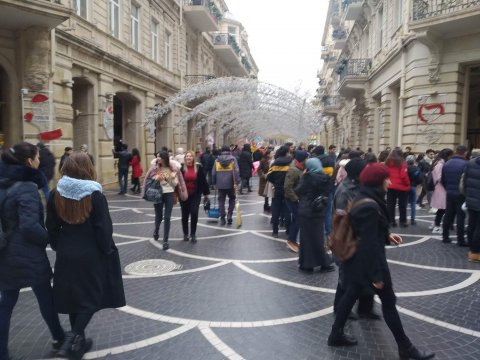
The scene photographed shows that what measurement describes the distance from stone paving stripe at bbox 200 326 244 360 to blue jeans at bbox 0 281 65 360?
142 cm

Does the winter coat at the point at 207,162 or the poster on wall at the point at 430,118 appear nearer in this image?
the poster on wall at the point at 430,118

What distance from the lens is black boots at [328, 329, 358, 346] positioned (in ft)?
12.8

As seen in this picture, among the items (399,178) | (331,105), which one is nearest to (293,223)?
(399,178)

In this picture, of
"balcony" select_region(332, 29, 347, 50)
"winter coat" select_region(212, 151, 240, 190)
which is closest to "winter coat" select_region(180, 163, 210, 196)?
"winter coat" select_region(212, 151, 240, 190)

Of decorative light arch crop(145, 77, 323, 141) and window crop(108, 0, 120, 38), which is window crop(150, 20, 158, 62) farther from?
window crop(108, 0, 120, 38)

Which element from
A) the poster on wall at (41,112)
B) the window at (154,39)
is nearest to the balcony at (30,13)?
the poster on wall at (41,112)

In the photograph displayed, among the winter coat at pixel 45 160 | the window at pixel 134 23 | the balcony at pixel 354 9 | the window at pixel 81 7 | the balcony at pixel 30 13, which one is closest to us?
the winter coat at pixel 45 160

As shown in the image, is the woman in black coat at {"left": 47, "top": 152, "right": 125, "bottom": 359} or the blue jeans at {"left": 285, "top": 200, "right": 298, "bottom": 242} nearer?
the woman in black coat at {"left": 47, "top": 152, "right": 125, "bottom": 359}

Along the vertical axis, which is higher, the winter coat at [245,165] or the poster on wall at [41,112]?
the poster on wall at [41,112]

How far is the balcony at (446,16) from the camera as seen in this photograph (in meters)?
12.8

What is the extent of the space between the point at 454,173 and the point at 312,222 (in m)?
3.48

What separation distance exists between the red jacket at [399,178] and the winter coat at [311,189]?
3907 millimetres

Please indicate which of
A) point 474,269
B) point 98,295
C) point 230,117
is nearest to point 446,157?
point 474,269

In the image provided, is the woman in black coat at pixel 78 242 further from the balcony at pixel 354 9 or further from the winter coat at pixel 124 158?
the balcony at pixel 354 9
